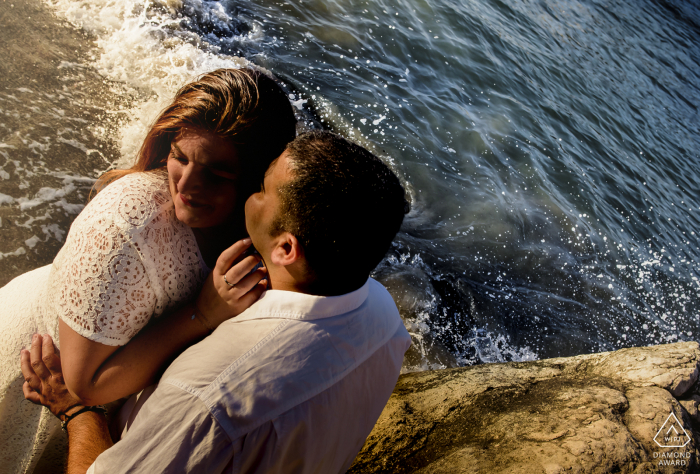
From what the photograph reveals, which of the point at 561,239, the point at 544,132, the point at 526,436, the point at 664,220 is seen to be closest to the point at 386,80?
the point at 544,132

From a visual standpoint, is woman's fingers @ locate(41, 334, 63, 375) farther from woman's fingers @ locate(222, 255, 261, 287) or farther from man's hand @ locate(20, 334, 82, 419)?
woman's fingers @ locate(222, 255, 261, 287)

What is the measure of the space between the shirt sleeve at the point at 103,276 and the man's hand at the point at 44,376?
0.45 metres

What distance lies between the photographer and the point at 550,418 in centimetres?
250

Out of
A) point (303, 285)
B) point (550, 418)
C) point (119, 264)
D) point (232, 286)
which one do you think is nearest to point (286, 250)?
point (303, 285)

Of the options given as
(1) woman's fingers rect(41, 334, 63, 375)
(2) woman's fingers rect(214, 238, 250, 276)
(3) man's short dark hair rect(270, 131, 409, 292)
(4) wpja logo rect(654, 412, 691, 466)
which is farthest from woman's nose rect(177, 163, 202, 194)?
(4) wpja logo rect(654, 412, 691, 466)

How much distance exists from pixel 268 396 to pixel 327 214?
0.63 metres

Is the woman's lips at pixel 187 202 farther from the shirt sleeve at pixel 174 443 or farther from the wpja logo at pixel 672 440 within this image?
the wpja logo at pixel 672 440

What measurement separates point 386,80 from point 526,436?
285 inches

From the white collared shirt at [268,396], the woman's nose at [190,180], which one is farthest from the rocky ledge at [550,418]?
the woman's nose at [190,180]

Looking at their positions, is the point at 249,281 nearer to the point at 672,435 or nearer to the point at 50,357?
the point at 50,357

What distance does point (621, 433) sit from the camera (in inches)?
89.4

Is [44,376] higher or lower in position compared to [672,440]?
lower

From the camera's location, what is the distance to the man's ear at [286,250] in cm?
157

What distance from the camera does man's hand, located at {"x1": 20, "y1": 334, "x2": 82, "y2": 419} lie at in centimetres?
197
